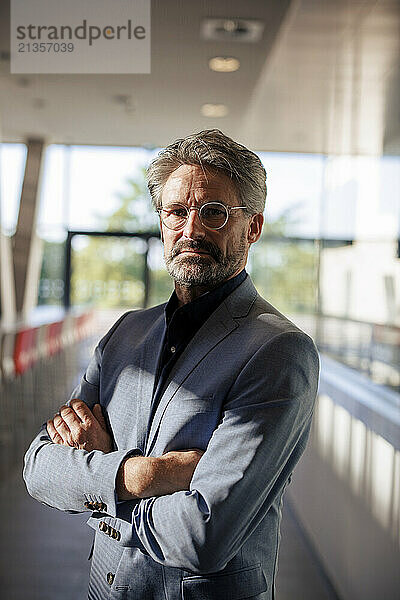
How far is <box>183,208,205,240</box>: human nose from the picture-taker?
156 centimetres

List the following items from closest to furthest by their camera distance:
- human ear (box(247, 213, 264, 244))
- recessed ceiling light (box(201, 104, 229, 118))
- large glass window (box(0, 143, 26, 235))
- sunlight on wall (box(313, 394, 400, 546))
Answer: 1. human ear (box(247, 213, 264, 244))
2. recessed ceiling light (box(201, 104, 229, 118))
3. large glass window (box(0, 143, 26, 235))
4. sunlight on wall (box(313, 394, 400, 546))

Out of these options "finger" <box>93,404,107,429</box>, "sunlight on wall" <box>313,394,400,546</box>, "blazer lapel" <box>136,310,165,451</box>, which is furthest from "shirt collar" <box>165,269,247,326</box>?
"sunlight on wall" <box>313,394,400,546</box>

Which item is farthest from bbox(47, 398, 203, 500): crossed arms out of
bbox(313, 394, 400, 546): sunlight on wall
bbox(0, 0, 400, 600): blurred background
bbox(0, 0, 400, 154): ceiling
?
bbox(313, 394, 400, 546): sunlight on wall

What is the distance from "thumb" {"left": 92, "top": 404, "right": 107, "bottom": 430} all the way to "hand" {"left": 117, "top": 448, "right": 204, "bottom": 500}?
0.72ft

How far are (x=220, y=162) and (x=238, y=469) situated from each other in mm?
713

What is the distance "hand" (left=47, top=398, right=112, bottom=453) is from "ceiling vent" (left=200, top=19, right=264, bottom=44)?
61.9 inches

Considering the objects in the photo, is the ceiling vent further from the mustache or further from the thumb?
the thumb

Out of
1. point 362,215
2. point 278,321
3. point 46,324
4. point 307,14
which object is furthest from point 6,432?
point 307,14

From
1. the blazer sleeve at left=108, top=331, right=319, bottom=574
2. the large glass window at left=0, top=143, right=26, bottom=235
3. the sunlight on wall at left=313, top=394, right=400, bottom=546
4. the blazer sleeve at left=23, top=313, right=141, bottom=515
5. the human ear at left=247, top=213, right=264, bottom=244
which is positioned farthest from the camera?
the sunlight on wall at left=313, top=394, right=400, bottom=546

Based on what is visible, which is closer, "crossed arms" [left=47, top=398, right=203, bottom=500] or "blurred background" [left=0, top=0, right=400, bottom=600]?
"crossed arms" [left=47, top=398, right=203, bottom=500]

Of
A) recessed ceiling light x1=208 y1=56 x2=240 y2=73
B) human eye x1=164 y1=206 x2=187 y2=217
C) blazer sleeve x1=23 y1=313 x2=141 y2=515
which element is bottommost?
blazer sleeve x1=23 y1=313 x2=141 y2=515

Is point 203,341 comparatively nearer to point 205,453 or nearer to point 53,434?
point 205,453

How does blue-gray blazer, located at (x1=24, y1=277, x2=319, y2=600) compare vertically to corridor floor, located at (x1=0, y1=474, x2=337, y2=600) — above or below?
above

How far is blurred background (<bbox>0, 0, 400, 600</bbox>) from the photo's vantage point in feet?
8.03
